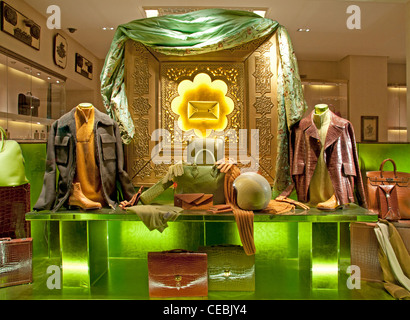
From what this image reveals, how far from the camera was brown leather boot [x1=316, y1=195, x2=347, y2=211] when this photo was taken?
2396 mm

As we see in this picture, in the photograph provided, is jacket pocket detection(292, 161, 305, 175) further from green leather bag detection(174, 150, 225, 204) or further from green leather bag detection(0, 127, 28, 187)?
green leather bag detection(0, 127, 28, 187)

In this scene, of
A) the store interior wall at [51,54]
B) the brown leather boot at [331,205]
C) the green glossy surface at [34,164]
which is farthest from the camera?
the green glossy surface at [34,164]

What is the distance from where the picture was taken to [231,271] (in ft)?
7.71

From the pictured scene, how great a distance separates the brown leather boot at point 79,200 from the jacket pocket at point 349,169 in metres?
1.88

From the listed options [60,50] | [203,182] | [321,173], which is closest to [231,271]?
[203,182]

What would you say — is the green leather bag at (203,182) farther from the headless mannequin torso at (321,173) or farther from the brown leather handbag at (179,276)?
the headless mannequin torso at (321,173)

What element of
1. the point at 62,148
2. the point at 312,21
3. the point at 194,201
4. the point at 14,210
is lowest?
the point at 14,210

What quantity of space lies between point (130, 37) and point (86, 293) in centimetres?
204

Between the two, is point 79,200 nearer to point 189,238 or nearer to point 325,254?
point 189,238

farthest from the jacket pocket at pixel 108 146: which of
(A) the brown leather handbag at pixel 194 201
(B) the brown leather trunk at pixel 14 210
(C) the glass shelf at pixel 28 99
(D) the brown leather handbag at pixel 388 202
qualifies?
(D) the brown leather handbag at pixel 388 202

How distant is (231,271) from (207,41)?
6.05 ft

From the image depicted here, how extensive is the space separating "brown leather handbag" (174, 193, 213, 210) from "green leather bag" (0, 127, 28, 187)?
1349 mm

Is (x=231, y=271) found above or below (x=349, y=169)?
below

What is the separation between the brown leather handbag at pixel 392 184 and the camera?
2588 mm
